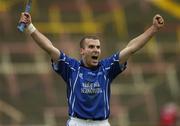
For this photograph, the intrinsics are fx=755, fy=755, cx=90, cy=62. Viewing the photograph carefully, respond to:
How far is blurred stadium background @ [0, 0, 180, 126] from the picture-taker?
17656mm

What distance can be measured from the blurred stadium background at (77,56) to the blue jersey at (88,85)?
706 cm

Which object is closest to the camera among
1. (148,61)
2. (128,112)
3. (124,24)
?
(128,112)

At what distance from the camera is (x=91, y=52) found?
9.98m

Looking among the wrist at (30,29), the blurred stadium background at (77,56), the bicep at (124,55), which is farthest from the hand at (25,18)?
the blurred stadium background at (77,56)

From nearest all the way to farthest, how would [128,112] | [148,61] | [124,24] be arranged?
1. [128,112]
2. [148,61]
3. [124,24]

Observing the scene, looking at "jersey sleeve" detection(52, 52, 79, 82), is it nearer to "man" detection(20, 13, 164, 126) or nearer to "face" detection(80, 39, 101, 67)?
"man" detection(20, 13, 164, 126)

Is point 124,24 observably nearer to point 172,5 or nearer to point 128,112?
point 172,5

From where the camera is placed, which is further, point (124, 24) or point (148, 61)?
point (124, 24)

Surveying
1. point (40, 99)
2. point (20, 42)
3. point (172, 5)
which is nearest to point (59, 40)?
point (20, 42)

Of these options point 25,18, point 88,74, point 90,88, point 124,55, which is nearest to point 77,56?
point 124,55

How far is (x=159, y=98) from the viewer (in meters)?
18.3

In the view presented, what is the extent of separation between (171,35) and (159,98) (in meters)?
2.86

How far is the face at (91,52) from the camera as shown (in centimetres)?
998

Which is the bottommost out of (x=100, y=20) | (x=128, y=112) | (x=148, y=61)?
(x=128, y=112)
